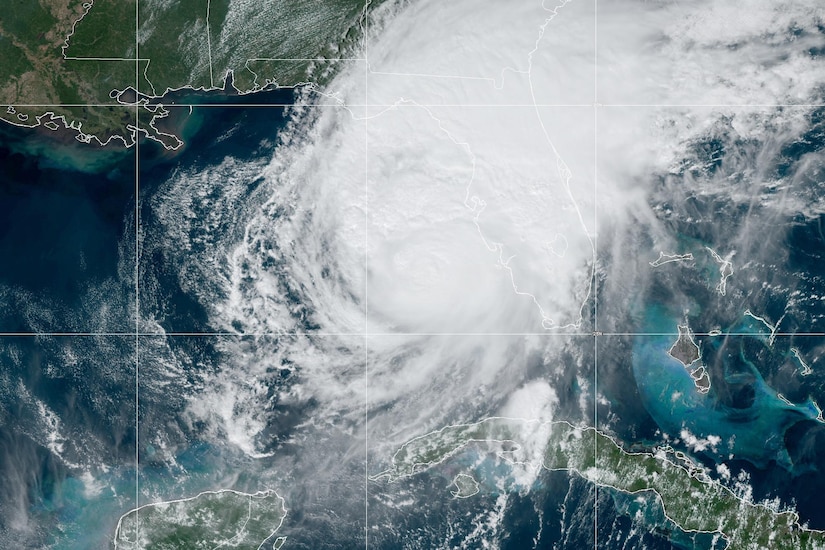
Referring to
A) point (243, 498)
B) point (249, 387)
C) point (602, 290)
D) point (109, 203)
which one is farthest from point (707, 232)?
point (109, 203)

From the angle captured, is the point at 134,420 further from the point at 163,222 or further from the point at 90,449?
the point at 163,222

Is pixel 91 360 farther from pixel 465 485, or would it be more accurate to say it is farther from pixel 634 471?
pixel 634 471

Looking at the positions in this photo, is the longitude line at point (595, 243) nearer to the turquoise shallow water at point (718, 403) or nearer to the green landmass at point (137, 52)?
the turquoise shallow water at point (718, 403)

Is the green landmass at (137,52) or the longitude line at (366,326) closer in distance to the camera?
the longitude line at (366,326)

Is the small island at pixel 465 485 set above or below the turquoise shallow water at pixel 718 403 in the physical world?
below

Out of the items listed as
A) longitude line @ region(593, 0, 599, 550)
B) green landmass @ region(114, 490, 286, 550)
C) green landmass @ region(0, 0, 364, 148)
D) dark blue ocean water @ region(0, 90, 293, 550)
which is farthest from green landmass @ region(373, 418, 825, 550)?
green landmass @ region(0, 0, 364, 148)

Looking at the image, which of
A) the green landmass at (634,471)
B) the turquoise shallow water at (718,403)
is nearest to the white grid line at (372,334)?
the turquoise shallow water at (718,403)

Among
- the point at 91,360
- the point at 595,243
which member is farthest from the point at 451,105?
the point at 91,360
